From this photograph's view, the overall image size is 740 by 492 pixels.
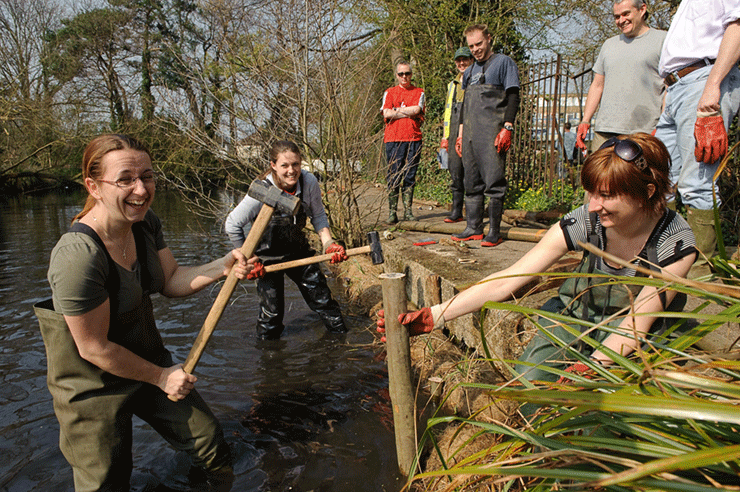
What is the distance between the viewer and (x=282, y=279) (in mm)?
4641

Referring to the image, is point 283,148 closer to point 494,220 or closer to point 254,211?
point 254,211

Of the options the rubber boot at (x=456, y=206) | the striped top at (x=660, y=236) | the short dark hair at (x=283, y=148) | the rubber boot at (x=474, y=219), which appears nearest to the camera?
the striped top at (x=660, y=236)

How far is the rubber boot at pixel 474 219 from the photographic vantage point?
5379mm

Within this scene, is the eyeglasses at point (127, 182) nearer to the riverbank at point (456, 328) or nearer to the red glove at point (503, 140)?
the riverbank at point (456, 328)

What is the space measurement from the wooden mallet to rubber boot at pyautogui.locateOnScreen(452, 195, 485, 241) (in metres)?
2.65

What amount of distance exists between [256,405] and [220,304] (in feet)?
4.13

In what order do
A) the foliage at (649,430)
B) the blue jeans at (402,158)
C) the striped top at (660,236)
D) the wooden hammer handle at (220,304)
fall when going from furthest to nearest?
the blue jeans at (402,158)
the wooden hammer handle at (220,304)
the striped top at (660,236)
the foliage at (649,430)

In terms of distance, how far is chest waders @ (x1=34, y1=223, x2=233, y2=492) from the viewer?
7.21 ft

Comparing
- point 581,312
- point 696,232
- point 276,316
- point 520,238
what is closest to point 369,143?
point 520,238

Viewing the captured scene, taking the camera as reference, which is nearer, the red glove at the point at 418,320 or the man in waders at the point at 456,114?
the red glove at the point at 418,320

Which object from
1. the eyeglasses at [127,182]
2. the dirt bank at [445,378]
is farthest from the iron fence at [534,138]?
the eyeglasses at [127,182]

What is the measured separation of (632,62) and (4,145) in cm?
1988

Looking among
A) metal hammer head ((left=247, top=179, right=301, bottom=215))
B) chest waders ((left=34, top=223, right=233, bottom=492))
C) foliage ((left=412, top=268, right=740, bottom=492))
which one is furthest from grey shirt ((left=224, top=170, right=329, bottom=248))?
foliage ((left=412, top=268, right=740, bottom=492))

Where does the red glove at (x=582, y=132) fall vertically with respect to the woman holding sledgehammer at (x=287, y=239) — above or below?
above
